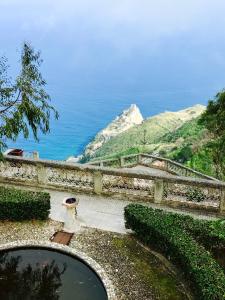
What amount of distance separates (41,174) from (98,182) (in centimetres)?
257

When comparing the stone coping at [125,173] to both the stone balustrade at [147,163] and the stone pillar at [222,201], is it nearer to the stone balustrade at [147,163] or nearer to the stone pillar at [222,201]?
the stone pillar at [222,201]

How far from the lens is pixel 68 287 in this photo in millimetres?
10508

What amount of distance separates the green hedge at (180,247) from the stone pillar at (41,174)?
4639 mm

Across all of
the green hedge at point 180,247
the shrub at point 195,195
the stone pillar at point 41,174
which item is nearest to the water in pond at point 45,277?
the green hedge at point 180,247

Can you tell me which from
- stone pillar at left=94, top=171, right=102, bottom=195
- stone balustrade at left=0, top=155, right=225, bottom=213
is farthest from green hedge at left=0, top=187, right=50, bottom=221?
stone pillar at left=94, top=171, right=102, bottom=195

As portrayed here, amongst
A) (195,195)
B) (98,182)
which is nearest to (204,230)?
(195,195)

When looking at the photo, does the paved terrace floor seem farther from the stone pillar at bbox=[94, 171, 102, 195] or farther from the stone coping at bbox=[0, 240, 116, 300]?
the stone coping at bbox=[0, 240, 116, 300]

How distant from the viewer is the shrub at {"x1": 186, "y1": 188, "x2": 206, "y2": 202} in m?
14.6

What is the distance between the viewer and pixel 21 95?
13.7 metres

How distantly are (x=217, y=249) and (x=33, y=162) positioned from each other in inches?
325

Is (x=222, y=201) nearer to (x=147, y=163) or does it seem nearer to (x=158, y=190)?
(x=158, y=190)

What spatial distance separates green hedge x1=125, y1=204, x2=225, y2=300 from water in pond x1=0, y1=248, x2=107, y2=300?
7.75ft

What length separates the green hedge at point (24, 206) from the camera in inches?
536

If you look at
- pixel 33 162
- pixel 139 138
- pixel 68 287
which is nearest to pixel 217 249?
pixel 68 287
